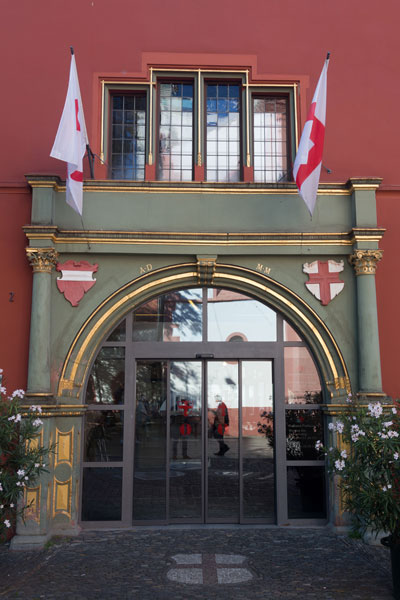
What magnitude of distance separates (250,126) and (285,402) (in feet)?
14.9

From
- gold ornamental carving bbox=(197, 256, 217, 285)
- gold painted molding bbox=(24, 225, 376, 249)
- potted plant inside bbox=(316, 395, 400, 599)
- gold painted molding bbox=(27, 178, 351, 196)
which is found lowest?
potted plant inside bbox=(316, 395, 400, 599)

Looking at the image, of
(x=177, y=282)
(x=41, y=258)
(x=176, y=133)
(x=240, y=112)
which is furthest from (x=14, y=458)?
(x=240, y=112)

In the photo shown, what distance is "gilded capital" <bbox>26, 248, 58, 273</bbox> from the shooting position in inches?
331

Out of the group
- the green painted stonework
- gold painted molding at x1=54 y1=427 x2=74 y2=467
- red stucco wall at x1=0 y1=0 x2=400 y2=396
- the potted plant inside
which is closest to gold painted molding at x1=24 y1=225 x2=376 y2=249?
the green painted stonework

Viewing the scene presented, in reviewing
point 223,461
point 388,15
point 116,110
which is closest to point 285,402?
point 223,461

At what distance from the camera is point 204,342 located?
Answer: 8945 millimetres

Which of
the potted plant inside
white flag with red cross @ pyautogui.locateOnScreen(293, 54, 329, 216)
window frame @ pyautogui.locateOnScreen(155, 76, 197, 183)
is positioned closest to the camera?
the potted plant inside

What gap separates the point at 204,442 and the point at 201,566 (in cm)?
216

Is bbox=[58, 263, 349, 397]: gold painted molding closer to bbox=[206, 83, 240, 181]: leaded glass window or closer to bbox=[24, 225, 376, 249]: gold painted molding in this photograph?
bbox=[24, 225, 376, 249]: gold painted molding

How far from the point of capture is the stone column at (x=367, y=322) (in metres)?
8.38

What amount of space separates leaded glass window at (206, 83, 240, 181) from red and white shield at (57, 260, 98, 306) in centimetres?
256

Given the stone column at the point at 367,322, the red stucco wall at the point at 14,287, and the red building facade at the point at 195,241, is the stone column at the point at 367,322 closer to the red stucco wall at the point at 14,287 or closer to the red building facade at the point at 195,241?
the red building facade at the point at 195,241

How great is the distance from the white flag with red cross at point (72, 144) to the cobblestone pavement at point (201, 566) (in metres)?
4.63

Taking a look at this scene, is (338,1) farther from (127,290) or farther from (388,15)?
(127,290)
